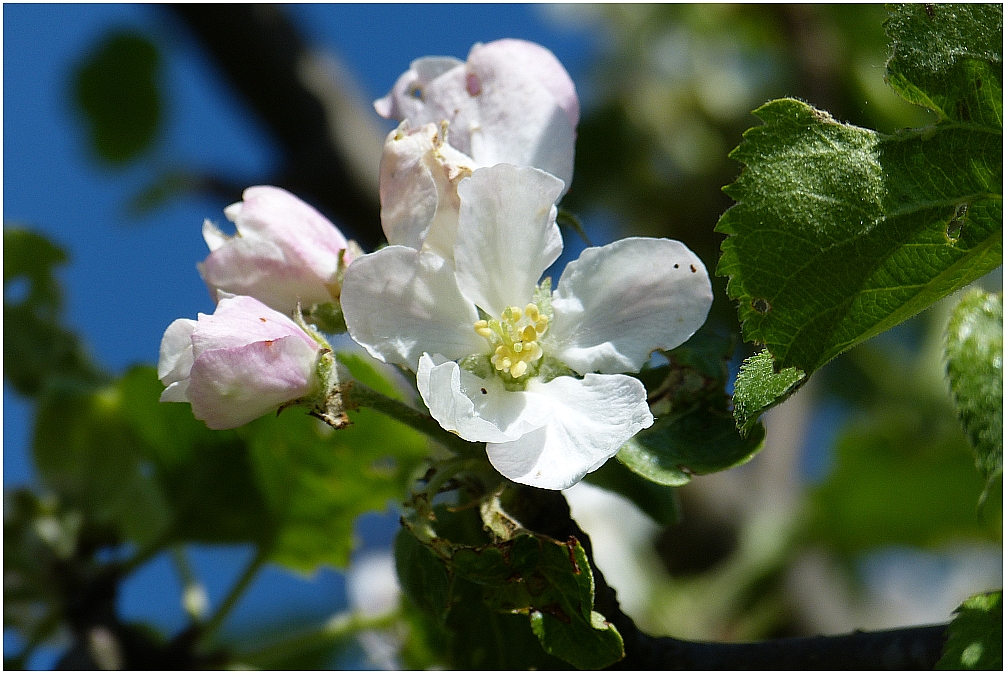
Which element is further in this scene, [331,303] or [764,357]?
[331,303]

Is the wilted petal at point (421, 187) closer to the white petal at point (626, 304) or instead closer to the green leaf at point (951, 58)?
the white petal at point (626, 304)

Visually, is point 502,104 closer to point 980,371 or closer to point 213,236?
point 213,236

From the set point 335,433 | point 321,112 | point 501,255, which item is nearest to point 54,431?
point 335,433

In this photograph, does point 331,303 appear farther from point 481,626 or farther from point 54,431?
point 54,431

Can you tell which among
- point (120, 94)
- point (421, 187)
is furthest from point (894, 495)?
point (120, 94)

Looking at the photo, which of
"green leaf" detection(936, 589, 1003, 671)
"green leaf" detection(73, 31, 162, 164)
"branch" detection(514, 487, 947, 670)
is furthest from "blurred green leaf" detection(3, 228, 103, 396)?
"green leaf" detection(73, 31, 162, 164)

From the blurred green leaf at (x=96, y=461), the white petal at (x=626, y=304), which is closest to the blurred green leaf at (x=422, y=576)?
the white petal at (x=626, y=304)
